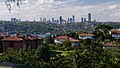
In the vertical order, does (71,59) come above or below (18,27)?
above

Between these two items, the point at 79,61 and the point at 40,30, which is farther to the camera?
the point at 40,30

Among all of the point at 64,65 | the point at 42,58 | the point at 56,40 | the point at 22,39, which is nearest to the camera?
the point at 64,65

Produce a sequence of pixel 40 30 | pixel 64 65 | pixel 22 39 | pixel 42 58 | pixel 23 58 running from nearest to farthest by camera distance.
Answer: pixel 64 65, pixel 23 58, pixel 42 58, pixel 22 39, pixel 40 30

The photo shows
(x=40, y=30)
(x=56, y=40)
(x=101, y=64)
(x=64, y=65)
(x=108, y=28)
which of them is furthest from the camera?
(x=40, y=30)

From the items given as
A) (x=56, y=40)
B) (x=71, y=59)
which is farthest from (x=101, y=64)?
(x=56, y=40)

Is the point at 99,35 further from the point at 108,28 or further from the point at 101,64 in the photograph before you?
the point at 101,64

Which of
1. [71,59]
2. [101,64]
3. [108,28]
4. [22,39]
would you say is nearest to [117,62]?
[101,64]

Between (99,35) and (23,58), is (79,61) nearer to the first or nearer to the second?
(23,58)

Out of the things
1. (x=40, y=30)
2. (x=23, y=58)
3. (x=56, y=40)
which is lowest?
(x=40, y=30)

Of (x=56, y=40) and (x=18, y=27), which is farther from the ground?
(x=56, y=40)
